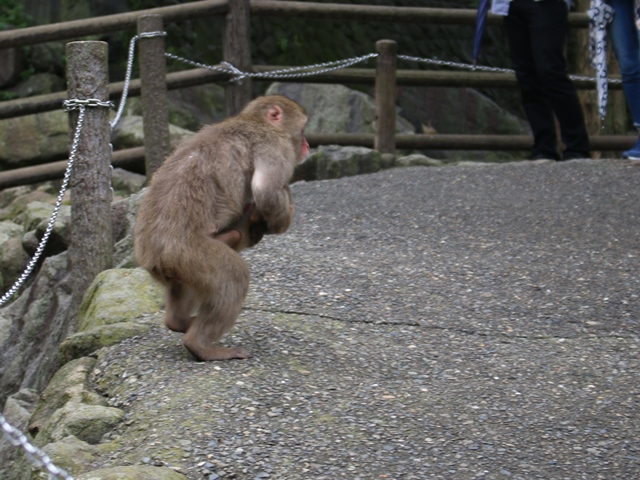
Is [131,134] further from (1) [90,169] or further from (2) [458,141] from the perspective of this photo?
(1) [90,169]

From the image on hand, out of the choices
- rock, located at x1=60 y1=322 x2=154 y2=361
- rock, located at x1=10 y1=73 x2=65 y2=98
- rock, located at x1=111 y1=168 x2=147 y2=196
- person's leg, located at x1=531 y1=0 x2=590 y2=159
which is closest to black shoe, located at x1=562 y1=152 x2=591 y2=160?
person's leg, located at x1=531 y1=0 x2=590 y2=159

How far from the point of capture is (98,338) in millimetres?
4730

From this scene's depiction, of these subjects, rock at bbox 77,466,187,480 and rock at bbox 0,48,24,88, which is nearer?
rock at bbox 77,466,187,480

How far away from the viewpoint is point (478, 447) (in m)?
3.65

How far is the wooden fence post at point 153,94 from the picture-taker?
7656mm

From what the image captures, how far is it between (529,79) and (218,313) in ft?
17.1

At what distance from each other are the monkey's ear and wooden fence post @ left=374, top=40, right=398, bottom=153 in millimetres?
4803

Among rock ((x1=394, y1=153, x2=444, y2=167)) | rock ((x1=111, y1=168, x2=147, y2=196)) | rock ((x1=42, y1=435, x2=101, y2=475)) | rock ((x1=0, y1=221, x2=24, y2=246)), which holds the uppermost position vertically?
rock ((x1=42, y1=435, x2=101, y2=475))

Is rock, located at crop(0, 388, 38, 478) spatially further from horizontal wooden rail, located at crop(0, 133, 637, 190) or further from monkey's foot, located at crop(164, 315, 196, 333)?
horizontal wooden rail, located at crop(0, 133, 637, 190)

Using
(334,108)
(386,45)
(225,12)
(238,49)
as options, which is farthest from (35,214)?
(334,108)

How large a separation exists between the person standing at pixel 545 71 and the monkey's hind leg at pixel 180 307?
15.7 ft

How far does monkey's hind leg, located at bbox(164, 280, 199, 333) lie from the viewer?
4.38 meters

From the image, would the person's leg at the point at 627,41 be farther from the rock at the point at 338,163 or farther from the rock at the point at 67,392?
the rock at the point at 67,392

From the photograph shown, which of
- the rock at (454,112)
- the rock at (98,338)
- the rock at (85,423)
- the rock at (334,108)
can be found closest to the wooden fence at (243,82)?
the rock at (334,108)
